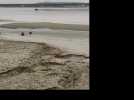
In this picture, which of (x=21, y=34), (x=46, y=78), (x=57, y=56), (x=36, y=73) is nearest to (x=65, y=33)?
(x=21, y=34)

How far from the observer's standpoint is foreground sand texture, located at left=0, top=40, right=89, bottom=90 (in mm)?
3214

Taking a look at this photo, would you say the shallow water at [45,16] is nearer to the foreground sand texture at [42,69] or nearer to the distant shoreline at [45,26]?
the distant shoreline at [45,26]

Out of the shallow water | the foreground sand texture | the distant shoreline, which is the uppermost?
the shallow water

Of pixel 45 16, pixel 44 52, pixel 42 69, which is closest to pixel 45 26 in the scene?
pixel 45 16

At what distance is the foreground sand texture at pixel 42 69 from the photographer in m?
3.21

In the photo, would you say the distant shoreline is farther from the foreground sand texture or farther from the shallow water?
the foreground sand texture

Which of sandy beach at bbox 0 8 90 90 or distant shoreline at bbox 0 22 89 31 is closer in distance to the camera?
sandy beach at bbox 0 8 90 90

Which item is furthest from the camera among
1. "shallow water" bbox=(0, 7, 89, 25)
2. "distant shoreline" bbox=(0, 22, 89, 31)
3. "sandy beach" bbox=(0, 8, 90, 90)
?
"shallow water" bbox=(0, 7, 89, 25)

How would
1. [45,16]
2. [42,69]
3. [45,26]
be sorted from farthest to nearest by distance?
[45,16] < [45,26] < [42,69]

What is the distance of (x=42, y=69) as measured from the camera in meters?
4.02

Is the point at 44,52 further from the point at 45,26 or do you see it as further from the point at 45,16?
the point at 45,16

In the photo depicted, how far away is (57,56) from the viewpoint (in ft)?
13.9

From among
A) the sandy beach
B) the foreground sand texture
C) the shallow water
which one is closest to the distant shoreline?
the sandy beach
